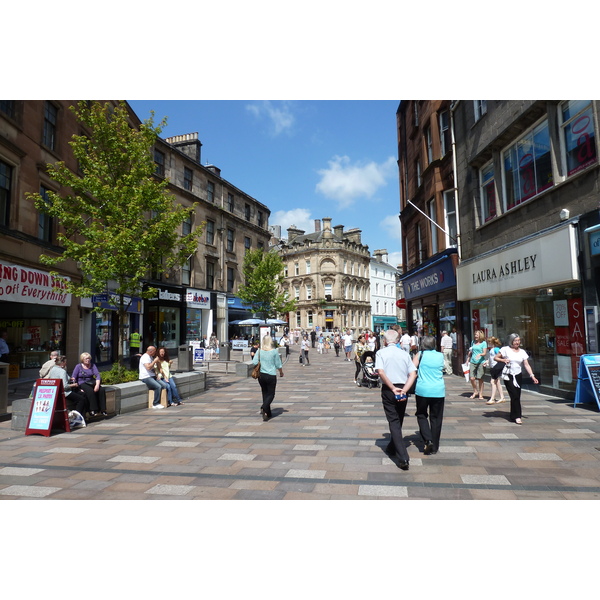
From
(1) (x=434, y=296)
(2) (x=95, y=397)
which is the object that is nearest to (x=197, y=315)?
(1) (x=434, y=296)

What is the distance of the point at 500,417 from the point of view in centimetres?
846

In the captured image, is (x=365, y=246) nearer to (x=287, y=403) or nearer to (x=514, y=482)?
(x=287, y=403)

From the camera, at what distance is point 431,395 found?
19.5ft

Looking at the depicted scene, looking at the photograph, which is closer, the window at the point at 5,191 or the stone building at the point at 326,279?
the window at the point at 5,191

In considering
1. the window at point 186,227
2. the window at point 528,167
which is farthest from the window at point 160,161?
the window at point 528,167

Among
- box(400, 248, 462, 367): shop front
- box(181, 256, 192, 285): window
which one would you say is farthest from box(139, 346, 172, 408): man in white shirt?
box(181, 256, 192, 285): window

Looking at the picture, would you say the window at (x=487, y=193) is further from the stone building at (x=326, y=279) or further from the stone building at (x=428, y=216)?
the stone building at (x=326, y=279)

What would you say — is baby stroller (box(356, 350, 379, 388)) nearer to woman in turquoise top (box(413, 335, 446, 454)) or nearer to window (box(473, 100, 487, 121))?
woman in turquoise top (box(413, 335, 446, 454))

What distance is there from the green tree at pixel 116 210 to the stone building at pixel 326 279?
4650 centimetres

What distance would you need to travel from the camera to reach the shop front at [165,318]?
2700 cm

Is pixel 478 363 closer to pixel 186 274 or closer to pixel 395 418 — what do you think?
pixel 395 418

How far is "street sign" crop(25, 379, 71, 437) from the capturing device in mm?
7676

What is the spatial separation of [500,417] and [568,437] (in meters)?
1.77

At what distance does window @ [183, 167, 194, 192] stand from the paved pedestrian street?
24145 millimetres
